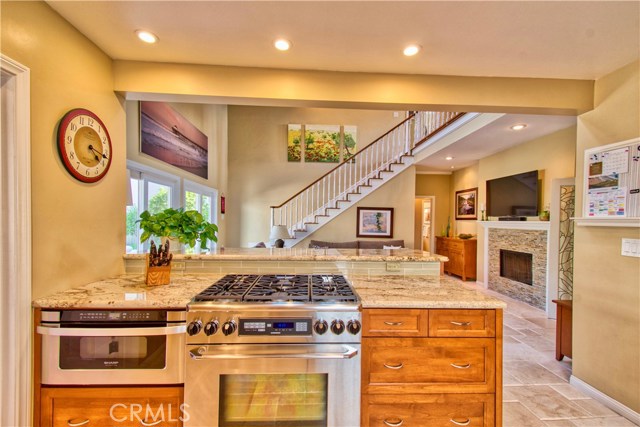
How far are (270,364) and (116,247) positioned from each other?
1.52 meters

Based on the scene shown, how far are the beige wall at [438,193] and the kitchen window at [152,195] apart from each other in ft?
18.3

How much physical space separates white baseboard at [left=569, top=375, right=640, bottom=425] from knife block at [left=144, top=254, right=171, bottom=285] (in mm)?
3298

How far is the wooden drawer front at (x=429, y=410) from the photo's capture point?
1487 mm

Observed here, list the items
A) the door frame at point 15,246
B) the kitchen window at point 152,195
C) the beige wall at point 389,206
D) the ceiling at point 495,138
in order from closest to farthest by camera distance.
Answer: the door frame at point 15,246
the kitchen window at point 152,195
the ceiling at point 495,138
the beige wall at point 389,206

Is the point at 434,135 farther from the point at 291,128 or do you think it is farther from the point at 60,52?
the point at 60,52

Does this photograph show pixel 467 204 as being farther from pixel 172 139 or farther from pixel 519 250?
pixel 172 139

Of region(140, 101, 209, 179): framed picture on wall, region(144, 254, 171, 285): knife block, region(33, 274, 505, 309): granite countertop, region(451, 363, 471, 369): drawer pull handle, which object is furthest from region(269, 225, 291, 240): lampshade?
region(451, 363, 471, 369): drawer pull handle

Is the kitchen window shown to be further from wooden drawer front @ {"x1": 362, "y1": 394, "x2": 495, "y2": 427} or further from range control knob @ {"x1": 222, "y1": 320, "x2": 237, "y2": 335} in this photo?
wooden drawer front @ {"x1": 362, "y1": 394, "x2": 495, "y2": 427}

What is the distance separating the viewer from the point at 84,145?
175cm

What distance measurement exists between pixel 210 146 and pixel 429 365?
5703 mm

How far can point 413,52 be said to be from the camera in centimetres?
187

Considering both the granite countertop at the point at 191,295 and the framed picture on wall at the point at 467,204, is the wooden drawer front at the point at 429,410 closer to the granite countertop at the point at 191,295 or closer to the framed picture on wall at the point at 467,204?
the granite countertop at the point at 191,295

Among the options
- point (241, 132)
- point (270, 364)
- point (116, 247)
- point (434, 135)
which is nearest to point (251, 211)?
point (241, 132)

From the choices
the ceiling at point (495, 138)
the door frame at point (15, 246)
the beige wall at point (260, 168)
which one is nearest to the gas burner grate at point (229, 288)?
the door frame at point (15, 246)
